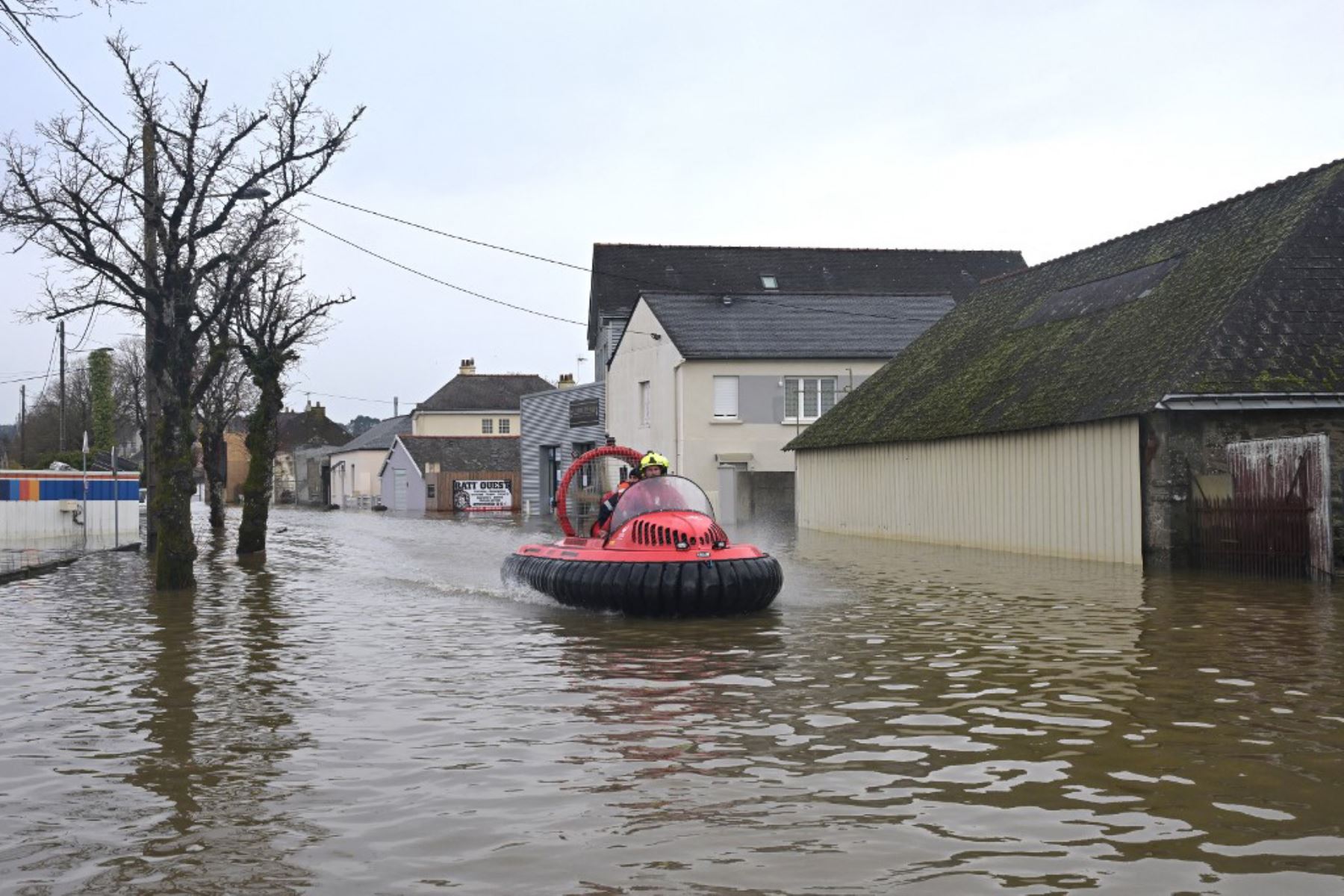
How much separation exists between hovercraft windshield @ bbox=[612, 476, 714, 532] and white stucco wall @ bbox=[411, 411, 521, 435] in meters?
67.1

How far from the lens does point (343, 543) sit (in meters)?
33.8

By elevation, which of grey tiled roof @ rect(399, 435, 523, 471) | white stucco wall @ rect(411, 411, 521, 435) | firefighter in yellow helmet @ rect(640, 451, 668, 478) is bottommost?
firefighter in yellow helmet @ rect(640, 451, 668, 478)

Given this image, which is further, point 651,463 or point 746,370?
point 746,370

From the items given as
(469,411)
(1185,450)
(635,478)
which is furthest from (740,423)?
(469,411)

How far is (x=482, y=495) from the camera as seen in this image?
66312mm

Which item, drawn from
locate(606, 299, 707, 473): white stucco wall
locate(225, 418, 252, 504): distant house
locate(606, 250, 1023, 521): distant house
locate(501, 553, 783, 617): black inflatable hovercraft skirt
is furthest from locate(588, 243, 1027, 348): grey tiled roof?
locate(225, 418, 252, 504): distant house

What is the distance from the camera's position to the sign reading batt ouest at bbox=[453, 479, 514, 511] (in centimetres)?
6588

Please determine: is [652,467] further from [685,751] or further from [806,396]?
[806,396]

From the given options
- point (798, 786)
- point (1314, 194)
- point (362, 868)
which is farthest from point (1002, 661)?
point (1314, 194)

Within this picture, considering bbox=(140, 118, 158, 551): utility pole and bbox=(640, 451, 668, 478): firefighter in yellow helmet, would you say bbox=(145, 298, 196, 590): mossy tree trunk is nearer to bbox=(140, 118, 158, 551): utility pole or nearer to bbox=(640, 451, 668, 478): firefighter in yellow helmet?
bbox=(140, 118, 158, 551): utility pole

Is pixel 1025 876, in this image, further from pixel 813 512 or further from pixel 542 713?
pixel 813 512

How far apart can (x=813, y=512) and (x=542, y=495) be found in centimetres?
2380

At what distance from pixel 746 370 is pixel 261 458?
1709cm

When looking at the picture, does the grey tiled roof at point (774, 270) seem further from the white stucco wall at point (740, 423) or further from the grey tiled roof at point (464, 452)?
the grey tiled roof at point (464, 452)
